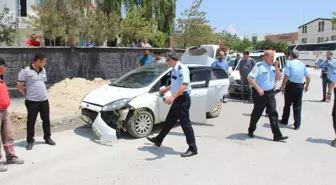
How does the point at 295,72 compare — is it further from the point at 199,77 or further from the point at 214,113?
the point at 214,113

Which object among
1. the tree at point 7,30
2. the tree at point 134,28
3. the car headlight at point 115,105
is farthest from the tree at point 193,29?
the car headlight at point 115,105

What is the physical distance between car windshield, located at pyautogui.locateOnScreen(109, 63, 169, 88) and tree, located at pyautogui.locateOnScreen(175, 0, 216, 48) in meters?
17.8

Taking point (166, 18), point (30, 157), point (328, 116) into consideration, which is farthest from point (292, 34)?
point (30, 157)

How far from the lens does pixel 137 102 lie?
632 cm

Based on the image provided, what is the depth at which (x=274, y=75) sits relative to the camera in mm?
6410

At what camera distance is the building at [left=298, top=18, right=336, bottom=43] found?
71875 millimetres

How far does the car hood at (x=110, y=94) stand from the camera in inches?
251

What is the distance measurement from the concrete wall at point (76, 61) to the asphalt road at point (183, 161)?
4.39 m

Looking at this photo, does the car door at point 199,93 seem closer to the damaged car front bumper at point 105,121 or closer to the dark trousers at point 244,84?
the damaged car front bumper at point 105,121

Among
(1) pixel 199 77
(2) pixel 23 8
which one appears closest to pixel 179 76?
(1) pixel 199 77

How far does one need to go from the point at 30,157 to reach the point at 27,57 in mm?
5963

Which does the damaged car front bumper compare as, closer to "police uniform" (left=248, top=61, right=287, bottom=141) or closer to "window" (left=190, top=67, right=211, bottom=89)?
"window" (left=190, top=67, right=211, bottom=89)

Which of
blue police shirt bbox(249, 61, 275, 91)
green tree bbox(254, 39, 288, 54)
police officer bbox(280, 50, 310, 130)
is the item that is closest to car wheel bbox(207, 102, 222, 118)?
police officer bbox(280, 50, 310, 130)

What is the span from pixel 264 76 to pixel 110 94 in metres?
3.03
